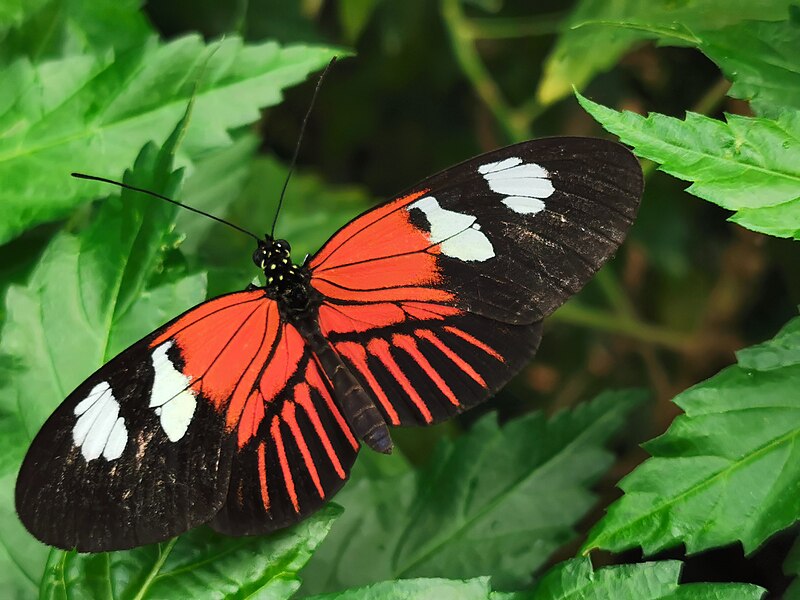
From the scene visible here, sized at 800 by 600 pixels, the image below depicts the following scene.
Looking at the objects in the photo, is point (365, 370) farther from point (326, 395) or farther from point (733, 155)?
point (733, 155)

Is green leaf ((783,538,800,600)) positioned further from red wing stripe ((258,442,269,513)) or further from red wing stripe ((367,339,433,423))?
red wing stripe ((258,442,269,513))

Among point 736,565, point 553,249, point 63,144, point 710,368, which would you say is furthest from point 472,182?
point 710,368

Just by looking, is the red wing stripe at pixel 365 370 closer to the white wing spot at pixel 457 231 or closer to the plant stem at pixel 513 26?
the white wing spot at pixel 457 231

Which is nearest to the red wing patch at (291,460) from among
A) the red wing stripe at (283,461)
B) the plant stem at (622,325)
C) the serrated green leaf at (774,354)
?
the red wing stripe at (283,461)

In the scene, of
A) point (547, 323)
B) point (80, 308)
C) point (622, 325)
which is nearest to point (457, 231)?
point (80, 308)

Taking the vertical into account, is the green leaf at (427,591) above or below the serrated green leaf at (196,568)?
below

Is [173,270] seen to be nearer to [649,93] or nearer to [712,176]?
[712,176]
